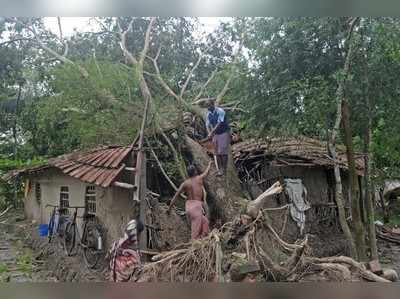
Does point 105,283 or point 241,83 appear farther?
point 241,83

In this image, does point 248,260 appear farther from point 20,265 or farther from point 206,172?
point 20,265

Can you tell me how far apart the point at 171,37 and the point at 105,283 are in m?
1.73

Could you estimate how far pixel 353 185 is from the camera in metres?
3.37

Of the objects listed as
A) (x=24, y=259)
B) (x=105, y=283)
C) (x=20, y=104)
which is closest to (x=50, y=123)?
(x=20, y=104)

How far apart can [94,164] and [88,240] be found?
1.71 feet

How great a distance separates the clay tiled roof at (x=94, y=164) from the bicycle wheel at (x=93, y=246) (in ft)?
1.03

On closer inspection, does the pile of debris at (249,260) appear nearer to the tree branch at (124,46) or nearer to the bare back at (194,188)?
the bare back at (194,188)

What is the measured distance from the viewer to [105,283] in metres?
3.17

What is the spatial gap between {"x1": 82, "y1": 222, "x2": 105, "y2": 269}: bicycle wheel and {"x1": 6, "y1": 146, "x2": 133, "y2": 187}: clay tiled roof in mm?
312

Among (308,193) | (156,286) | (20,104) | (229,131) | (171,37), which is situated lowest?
(156,286)

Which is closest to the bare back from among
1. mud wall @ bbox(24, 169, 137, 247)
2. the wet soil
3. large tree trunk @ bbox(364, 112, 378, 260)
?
mud wall @ bbox(24, 169, 137, 247)

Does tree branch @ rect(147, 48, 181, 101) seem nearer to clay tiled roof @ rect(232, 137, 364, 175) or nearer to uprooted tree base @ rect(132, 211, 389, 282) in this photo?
clay tiled roof @ rect(232, 137, 364, 175)

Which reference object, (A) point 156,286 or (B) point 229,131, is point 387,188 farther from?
(A) point 156,286

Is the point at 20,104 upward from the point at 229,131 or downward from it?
upward
